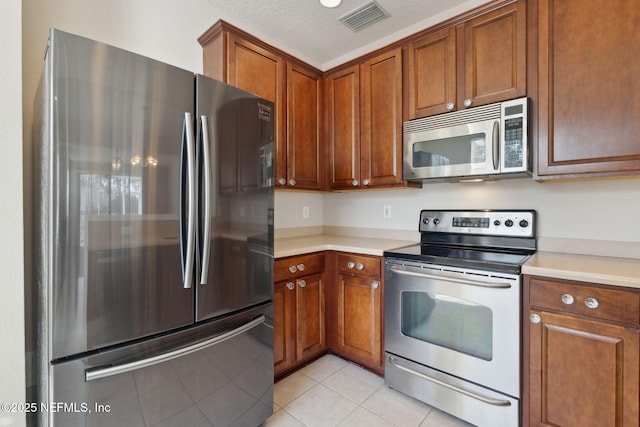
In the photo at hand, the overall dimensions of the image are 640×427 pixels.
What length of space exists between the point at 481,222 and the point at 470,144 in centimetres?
56

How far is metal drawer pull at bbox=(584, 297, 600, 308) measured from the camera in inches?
49.3

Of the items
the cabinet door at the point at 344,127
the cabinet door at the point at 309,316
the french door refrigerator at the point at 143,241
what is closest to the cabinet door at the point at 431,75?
the cabinet door at the point at 344,127

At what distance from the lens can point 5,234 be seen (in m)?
1.13

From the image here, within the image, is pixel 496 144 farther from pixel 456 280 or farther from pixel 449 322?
pixel 449 322

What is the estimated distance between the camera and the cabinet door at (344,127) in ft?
7.84

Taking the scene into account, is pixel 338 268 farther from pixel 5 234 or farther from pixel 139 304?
pixel 5 234

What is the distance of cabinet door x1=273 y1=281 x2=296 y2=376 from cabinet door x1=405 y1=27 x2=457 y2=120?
148 centimetres

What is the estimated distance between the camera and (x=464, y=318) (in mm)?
1609

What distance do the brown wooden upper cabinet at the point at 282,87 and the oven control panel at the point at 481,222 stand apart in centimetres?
94

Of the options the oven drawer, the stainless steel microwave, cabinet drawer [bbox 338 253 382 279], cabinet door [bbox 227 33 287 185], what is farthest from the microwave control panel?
cabinet door [bbox 227 33 287 185]

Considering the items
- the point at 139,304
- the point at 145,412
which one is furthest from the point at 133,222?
the point at 145,412

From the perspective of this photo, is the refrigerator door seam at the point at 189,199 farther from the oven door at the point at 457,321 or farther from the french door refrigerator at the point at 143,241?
the oven door at the point at 457,321

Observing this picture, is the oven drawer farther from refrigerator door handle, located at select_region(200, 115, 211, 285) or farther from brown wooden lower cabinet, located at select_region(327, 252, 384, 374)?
refrigerator door handle, located at select_region(200, 115, 211, 285)

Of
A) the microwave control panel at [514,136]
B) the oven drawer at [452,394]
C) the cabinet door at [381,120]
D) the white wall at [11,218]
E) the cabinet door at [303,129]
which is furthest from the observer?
the cabinet door at [303,129]
